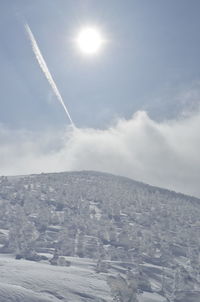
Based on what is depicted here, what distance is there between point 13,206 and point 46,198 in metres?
22.9

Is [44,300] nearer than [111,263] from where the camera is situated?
Yes

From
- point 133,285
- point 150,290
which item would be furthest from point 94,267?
point 133,285

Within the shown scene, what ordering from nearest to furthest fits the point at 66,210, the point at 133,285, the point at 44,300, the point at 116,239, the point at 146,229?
the point at 44,300 → the point at 133,285 → the point at 116,239 → the point at 146,229 → the point at 66,210

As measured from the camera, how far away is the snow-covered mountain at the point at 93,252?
85.6 meters

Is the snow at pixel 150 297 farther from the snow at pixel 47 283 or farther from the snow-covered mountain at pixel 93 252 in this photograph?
the snow at pixel 47 283

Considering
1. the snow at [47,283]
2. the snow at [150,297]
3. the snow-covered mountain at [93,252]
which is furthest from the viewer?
the snow at [150,297]

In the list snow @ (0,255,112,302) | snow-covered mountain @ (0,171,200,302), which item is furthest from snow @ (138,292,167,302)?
snow @ (0,255,112,302)

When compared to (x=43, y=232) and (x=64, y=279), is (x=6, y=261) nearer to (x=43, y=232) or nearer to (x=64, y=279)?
(x=64, y=279)

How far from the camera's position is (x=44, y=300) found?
76500 millimetres

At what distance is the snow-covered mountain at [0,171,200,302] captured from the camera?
85625 millimetres

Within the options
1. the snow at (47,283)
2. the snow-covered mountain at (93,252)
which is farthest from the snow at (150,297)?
the snow at (47,283)

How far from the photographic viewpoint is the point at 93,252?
131m

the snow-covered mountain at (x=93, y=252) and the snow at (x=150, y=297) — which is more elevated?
the snow-covered mountain at (x=93, y=252)

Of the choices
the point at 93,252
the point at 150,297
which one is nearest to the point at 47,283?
→ the point at 150,297
